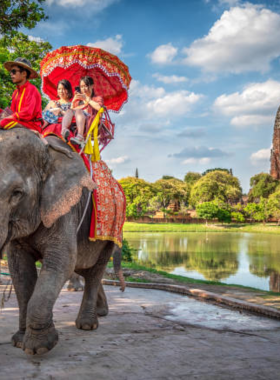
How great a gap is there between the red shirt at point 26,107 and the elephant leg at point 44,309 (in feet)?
4.05

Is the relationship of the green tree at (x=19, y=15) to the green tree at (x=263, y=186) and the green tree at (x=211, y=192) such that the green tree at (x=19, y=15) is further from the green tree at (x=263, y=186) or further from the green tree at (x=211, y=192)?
the green tree at (x=263, y=186)

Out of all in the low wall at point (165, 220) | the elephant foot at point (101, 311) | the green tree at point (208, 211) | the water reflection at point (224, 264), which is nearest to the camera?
the elephant foot at point (101, 311)

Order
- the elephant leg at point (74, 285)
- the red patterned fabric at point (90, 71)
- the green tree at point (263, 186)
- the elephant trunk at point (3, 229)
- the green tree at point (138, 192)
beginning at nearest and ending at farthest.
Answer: the elephant trunk at point (3, 229)
the red patterned fabric at point (90, 71)
the elephant leg at point (74, 285)
the green tree at point (138, 192)
the green tree at point (263, 186)

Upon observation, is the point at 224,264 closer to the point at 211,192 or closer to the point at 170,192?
the point at 211,192

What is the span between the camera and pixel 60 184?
11.8 ft

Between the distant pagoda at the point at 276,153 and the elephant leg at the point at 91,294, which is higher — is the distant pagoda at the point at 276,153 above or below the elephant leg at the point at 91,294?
above

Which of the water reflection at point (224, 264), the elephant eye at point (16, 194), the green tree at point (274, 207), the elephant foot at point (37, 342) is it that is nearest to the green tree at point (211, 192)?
the green tree at point (274, 207)

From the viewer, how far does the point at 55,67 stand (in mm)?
5902

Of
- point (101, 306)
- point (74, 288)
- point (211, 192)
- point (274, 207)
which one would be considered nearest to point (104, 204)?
point (101, 306)

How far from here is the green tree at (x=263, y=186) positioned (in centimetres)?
6744

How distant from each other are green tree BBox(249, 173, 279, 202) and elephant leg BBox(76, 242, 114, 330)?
6381 centimetres

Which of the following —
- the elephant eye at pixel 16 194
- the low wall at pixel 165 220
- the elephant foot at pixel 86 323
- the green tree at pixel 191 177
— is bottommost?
the elephant foot at pixel 86 323

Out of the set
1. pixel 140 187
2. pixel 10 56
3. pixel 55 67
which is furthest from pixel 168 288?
pixel 140 187

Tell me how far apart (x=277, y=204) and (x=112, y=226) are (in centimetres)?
5218
